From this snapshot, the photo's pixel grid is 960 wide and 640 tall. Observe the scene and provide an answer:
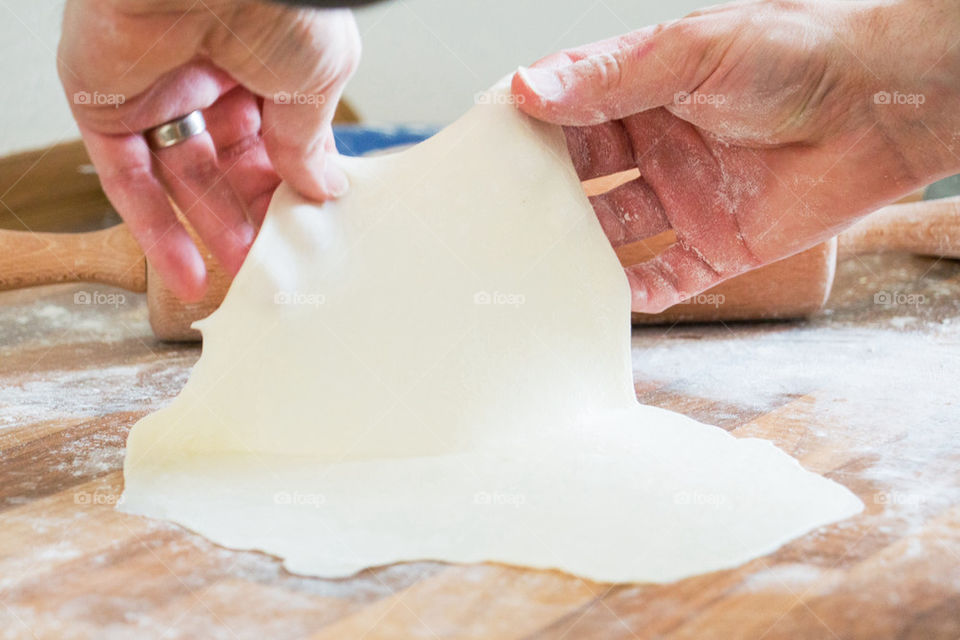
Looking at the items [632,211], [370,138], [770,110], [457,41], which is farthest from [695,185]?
[457,41]

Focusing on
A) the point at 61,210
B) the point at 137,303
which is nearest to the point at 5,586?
the point at 137,303

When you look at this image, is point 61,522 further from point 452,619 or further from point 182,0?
point 182,0

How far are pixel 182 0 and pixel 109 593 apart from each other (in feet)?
2.03

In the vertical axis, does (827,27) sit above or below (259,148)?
above

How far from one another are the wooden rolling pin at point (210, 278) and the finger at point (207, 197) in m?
0.47

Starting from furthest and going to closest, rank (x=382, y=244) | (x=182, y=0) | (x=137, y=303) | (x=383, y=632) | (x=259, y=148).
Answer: (x=137, y=303) → (x=259, y=148) → (x=382, y=244) → (x=182, y=0) → (x=383, y=632)

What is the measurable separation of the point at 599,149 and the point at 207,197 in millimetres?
625

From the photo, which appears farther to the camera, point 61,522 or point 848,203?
point 848,203

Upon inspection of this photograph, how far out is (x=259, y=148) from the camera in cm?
129

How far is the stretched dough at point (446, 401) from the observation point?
2.93 feet

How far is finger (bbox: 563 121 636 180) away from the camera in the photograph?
1.39 m

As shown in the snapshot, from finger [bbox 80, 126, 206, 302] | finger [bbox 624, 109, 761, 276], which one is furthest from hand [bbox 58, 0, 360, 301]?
finger [bbox 624, 109, 761, 276]

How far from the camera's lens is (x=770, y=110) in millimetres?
1201

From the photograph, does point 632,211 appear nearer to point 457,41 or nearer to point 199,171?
point 199,171
